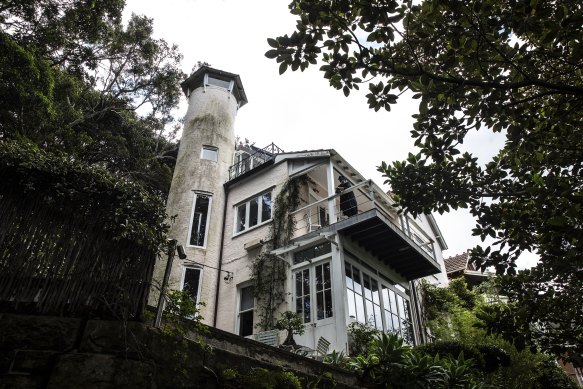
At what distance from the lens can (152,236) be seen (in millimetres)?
5359

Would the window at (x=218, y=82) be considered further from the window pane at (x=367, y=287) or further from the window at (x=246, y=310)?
the window pane at (x=367, y=287)

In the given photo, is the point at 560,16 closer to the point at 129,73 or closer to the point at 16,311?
the point at 16,311

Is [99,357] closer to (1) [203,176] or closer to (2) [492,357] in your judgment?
(2) [492,357]

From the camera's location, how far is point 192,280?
14.5m

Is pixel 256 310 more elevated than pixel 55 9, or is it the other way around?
pixel 55 9

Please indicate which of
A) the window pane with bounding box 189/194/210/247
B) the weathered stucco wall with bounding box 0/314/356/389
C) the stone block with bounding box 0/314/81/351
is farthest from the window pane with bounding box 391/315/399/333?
the stone block with bounding box 0/314/81/351

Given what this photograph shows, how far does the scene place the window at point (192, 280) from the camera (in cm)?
1417

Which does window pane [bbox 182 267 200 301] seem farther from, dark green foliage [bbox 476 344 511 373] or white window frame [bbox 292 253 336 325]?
dark green foliage [bbox 476 344 511 373]

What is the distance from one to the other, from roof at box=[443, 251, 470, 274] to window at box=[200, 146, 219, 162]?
14.3m

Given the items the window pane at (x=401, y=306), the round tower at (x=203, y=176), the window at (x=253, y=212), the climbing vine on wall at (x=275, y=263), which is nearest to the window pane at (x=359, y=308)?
the climbing vine on wall at (x=275, y=263)

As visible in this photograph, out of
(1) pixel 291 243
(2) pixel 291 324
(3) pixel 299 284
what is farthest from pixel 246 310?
(2) pixel 291 324

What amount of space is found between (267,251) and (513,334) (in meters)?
8.65

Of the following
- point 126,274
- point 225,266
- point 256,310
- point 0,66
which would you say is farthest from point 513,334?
point 0,66

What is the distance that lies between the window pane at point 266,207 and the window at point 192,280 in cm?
298
